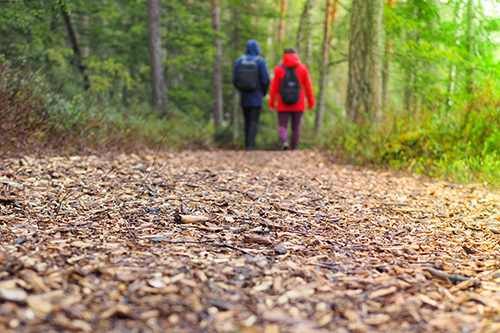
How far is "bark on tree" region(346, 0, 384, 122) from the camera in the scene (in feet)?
23.0

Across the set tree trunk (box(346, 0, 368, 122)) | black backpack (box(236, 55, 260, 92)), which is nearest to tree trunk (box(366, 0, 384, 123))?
tree trunk (box(346, 0, 368, 122))

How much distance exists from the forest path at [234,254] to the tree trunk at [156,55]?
21.9ft

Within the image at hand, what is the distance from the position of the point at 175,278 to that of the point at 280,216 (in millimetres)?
1457

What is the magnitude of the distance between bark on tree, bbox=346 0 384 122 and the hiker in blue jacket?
2.01 m

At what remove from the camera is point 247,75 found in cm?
825

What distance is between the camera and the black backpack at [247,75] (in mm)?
8250

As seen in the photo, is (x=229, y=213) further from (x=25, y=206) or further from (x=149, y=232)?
(x=25, y=206)

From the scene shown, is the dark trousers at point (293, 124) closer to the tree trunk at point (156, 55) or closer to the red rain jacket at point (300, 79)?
the red rain jacket at point (300, 79)

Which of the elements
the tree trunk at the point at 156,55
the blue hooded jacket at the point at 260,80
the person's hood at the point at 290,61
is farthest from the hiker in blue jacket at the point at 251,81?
the tree trunk at the point at 156,55

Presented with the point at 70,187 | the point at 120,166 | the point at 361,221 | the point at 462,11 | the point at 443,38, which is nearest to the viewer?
the point at 361,221

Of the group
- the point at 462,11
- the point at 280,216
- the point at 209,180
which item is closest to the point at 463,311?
the point at 280,216

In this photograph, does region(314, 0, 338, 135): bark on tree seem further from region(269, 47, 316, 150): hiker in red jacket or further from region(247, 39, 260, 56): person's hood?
region(247, 39, 260, 56): person's hood

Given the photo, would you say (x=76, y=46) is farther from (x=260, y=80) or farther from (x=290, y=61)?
(x=290, y=61)

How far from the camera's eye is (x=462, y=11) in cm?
863
